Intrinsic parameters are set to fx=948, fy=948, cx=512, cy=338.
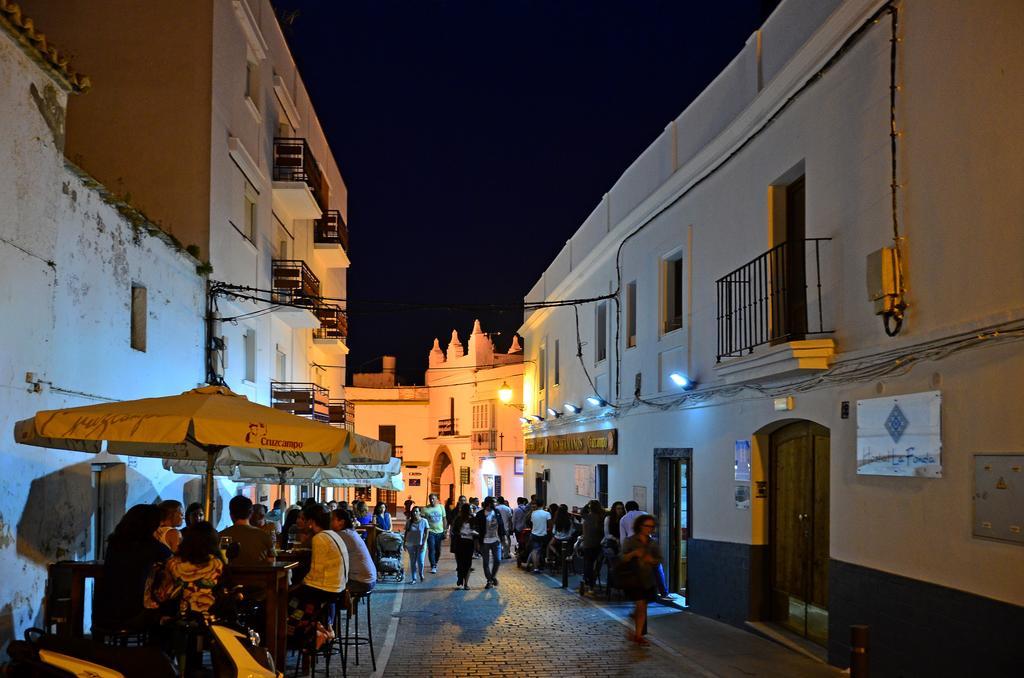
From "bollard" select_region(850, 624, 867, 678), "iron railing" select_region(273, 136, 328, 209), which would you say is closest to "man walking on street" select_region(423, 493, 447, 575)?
"iron railing" select_region(273, 136, 328, 209)

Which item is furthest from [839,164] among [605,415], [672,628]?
[605,415]

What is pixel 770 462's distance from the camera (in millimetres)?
12984

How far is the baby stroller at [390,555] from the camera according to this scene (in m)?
20.0

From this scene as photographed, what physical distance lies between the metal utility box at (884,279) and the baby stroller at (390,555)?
13302 mm

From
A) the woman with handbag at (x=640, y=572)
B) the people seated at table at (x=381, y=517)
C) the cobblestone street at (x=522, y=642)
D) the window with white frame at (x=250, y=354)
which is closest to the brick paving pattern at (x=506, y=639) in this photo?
the cobblestone street at (x=522, y=642)

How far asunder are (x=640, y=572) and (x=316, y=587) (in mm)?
4683

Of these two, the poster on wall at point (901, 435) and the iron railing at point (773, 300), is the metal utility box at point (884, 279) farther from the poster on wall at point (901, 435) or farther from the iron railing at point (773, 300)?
the iron railing at point (773, 300)

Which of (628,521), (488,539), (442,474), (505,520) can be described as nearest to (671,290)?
(628,521)

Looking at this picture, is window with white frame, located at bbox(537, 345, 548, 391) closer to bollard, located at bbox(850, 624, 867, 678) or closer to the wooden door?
the wooden door

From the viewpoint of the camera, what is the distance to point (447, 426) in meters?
53.2

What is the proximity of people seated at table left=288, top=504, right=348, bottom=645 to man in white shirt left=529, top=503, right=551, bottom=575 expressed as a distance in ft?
42.8

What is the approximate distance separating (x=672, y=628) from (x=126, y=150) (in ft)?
42.6

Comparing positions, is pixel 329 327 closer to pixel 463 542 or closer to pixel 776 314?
pixel 463 542

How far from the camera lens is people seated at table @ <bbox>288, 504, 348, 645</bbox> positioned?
30.2 feet
